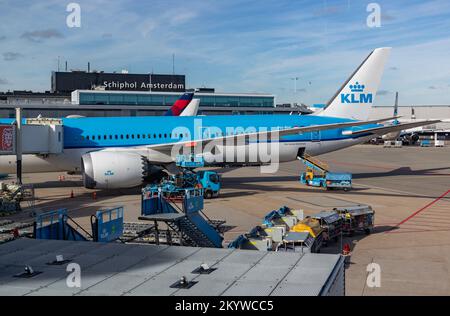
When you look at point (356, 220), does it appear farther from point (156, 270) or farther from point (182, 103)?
point (182, 103)

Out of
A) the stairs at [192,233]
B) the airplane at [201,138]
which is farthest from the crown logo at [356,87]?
the stairs at [192,233]

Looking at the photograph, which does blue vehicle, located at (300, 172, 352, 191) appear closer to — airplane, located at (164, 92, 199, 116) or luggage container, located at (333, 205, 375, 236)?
luggage container, located at (333, 205, 375, 236)

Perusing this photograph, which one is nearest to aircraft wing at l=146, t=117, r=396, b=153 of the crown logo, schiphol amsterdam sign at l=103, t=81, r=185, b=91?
the crown logo

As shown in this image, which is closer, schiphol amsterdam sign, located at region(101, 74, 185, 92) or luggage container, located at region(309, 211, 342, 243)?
luggage container, located at region(309, 211, 342, 243)

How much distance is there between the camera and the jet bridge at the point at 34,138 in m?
31.9

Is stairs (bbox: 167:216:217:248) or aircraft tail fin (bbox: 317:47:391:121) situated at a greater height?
aircraft tail fin (bbox: 317:47:391:121)

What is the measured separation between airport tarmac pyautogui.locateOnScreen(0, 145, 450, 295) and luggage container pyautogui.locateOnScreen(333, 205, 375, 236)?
1.38ft

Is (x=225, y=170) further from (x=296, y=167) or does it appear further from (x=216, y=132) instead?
(x=216, y=132)

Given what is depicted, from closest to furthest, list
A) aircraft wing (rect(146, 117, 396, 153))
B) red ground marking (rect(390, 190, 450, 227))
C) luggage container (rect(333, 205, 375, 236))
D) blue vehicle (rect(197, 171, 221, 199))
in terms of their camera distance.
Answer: luggage container (rect(333, 205, 375, 236)) < red ground marking (rect(390, 190, 450, 227)) < blue vehicle (rect(197, 171, 221, 199)) < aircraft wing (rect(146, 117, 396, 153))

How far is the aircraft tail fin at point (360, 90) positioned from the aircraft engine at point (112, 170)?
1838cm

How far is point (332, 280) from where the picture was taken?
9.34 meters

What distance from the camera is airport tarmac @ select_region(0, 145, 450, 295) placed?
55.7ft
